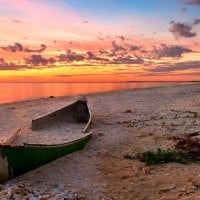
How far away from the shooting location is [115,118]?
69.5 ft

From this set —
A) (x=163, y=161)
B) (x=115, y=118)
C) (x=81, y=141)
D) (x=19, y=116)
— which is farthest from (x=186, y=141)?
(x=19, y=116)

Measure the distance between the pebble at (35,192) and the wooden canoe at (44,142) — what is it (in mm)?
563

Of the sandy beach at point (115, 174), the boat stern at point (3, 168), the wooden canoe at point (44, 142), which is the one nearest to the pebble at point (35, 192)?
the sandy beach at point (115, 174)

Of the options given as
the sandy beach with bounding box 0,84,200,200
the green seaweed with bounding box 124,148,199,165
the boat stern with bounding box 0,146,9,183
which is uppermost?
the boat stern with bounding box 0,146,9,183

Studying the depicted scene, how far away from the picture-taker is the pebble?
877 cm

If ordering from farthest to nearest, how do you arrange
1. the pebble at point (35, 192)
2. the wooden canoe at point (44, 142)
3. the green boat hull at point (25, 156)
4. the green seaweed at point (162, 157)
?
the green seaweed at point (162, 157), the wooden canoe at point (44, 142), the green boat hull at point (25, 156), the pebble at point (35, 192)

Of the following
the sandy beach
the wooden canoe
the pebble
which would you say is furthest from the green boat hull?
the pebble

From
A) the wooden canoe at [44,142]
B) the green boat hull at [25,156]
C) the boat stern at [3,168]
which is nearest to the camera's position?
the boat stern at [3,168]

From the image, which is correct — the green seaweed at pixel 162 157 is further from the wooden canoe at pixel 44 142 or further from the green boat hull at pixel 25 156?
the green boat hull at pixel 25 156

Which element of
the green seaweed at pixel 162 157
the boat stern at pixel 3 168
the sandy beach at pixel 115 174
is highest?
the boat stern at pixel 3 168

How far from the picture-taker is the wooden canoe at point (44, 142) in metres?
9.89

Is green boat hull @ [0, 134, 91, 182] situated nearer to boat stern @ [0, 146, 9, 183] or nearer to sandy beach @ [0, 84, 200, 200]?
boat stern @ [0, 146, 9, 183]

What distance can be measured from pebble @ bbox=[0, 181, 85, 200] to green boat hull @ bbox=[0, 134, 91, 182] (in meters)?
0.42

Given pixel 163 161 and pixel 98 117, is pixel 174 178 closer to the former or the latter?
pixel 163 161
